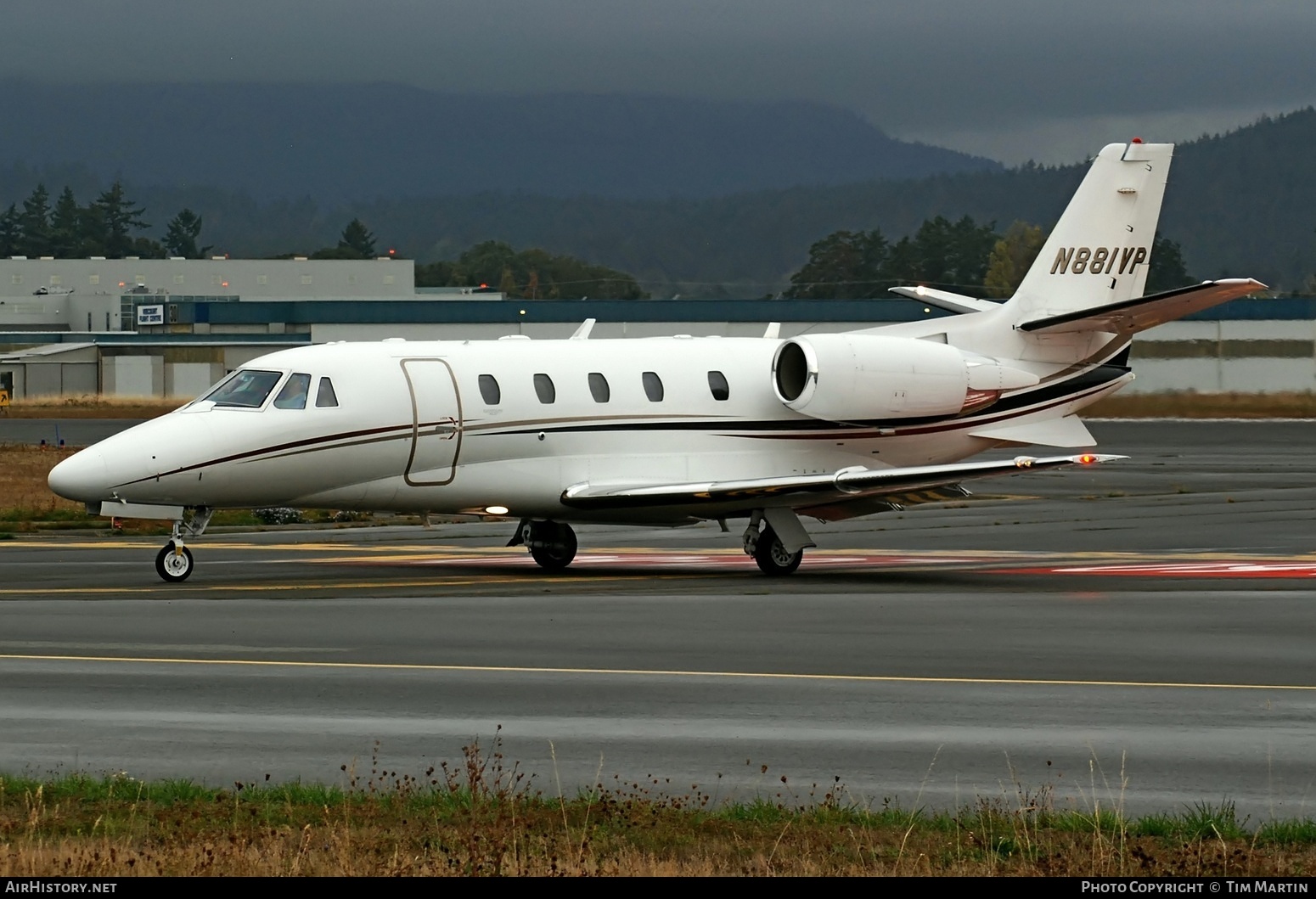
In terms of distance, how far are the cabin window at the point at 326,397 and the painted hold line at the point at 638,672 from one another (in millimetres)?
7711

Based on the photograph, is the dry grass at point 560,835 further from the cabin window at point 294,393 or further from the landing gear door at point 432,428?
the landing gear door at point 432,428

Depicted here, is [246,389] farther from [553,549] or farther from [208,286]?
[208,286]

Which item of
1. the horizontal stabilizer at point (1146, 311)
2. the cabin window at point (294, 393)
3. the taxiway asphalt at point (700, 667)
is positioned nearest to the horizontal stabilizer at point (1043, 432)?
the horizontal stabilizer at point (1146, 311)

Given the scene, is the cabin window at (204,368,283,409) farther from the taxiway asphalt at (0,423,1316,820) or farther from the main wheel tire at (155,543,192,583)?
the taxiway asphalt at (0,423,1316,820)

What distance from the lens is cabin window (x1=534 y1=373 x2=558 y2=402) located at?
2520 centimetres

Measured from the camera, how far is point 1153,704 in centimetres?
1401

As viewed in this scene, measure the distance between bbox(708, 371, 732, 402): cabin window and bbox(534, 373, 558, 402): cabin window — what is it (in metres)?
2.40

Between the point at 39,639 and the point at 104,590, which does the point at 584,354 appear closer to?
the point at 104,590

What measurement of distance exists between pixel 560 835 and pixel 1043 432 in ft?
66.3

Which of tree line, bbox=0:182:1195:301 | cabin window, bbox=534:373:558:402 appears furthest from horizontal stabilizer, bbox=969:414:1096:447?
tree line, bbox=0:182:1195:301

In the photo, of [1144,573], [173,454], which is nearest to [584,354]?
[173,454]

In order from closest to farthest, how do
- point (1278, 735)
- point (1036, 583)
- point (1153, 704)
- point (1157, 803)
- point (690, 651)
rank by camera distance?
point (1157, 803), point (1278, 735), point (1153, 704), point (690, 651), point (1036, 583)

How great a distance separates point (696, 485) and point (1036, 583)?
467 centimetres

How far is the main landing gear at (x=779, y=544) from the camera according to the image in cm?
2539
